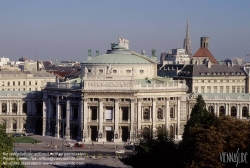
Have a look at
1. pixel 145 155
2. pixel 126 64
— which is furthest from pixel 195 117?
pixel 126 64

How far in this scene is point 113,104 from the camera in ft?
402

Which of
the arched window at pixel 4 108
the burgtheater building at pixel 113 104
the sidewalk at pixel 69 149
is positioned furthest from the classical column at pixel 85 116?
the arched window at pixel 4 108

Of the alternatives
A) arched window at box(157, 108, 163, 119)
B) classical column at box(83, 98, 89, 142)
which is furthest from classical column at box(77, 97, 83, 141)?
arched window at box(157, 108, 163, 119)

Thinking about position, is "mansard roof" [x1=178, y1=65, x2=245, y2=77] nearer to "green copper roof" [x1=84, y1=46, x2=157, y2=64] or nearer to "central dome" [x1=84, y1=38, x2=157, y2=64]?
"central dome" [x1=84, y1=38, x2=157, y2=64]

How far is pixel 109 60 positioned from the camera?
134 metres

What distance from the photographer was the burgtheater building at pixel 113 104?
12219 centimetres

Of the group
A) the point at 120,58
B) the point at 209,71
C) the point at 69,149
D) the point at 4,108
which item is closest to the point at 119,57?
the point at 120,58

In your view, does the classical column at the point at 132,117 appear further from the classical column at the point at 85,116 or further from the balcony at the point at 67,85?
the balcony at the point at 67,85

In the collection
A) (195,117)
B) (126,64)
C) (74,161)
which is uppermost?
(126,64)

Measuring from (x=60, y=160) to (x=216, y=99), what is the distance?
49174 mm

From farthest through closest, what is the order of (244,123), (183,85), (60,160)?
(183,85), (60,160), (244,123)

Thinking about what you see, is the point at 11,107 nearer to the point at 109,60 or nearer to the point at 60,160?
the point at 109,60

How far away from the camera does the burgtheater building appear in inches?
4811

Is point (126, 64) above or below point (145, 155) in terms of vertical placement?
above
